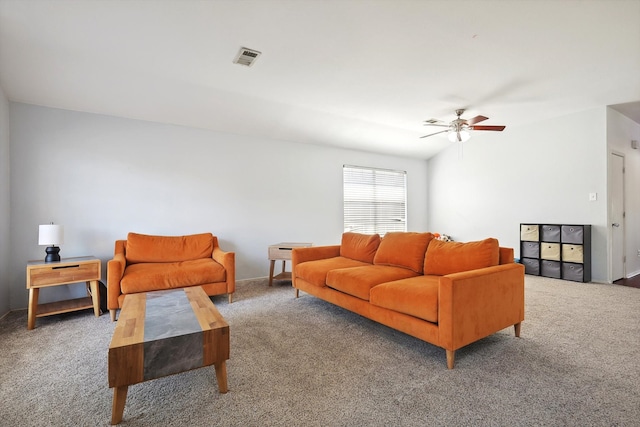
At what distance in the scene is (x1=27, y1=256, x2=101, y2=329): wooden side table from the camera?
2.98 meters

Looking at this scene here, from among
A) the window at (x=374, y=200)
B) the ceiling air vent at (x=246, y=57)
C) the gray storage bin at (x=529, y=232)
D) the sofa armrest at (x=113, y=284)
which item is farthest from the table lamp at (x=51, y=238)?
the gray storage bin at (x=529, y=232)

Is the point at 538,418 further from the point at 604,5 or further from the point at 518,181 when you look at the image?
the point at 518,181

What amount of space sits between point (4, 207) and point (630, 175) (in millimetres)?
9077

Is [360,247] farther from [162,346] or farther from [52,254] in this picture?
[52,254]

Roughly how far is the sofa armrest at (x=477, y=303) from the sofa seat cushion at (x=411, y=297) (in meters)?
0.08

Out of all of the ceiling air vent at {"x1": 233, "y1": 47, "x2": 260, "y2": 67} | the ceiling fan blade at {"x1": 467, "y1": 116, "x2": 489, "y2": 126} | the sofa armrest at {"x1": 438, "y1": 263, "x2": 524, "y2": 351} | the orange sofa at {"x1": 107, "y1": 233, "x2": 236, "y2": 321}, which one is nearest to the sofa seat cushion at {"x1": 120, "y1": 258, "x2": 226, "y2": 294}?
the orange sofa at {"x1": 107, "y1": 233, "x2": 236, "y2": 321}

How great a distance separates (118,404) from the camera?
5.24ft

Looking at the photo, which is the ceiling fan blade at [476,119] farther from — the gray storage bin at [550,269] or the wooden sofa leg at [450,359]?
the wooden sofa leg at [450,359]

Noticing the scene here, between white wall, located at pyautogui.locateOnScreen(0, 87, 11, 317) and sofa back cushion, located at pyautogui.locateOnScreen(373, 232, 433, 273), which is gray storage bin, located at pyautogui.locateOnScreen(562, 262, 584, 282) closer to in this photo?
sofa back cushion, located at pyautogui.locateOnScreen(373, 232, 433, 273)

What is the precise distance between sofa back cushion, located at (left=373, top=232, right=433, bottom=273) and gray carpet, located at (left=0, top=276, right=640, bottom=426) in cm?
74

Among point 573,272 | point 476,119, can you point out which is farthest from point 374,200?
point 573,272

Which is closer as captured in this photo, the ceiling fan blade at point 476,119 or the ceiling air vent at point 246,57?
the ceiling air vent at point 246,57

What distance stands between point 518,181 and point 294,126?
13.7 feet

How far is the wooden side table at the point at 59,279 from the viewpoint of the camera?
298 centimetres
